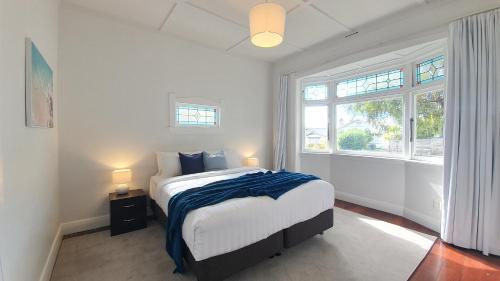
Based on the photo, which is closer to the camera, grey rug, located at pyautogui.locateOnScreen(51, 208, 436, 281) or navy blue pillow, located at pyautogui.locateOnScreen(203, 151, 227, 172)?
grey rug, located at pyautogui.locateOnScreen(51, 208, 436, 281)

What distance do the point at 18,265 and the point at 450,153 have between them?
381 cm

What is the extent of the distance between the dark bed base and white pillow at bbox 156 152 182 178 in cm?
140

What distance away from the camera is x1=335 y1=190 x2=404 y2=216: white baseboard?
3.26 metres

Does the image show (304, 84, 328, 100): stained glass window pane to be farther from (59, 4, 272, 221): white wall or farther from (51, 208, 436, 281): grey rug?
(51, 208, 436, 281): grey rug

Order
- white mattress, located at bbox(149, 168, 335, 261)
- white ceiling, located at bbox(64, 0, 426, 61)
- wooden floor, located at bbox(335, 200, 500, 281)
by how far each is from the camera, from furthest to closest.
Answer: white ceiling, located at bbox(64, 0, 426, 61)
wooden floor, located at bbox(335, 200, 500, 281)
white mattress, located at bbox(149, 168, 335, 261)

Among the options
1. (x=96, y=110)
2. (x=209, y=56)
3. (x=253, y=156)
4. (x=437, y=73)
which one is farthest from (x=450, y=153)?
(x=96, y=110)

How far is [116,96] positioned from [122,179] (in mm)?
1143

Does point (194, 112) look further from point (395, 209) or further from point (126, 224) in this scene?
point (395, 209)

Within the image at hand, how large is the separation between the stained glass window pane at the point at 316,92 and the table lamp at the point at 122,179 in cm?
354

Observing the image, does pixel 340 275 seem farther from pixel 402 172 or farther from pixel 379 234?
pixel 402 172

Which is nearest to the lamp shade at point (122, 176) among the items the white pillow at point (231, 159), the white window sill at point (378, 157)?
the white pillow at point (231, 159)

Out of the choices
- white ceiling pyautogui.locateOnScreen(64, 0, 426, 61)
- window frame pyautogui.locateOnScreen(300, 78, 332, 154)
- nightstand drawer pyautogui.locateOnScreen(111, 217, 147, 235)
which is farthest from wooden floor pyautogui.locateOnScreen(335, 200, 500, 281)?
nightstand drawer pyautogui.locateOnScreen(111, 217, 147, 235)

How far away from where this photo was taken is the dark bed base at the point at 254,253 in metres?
1.62

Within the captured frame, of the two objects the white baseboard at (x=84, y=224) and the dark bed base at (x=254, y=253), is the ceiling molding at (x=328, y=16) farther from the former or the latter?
the white baseboard at (x=84, y=224)
